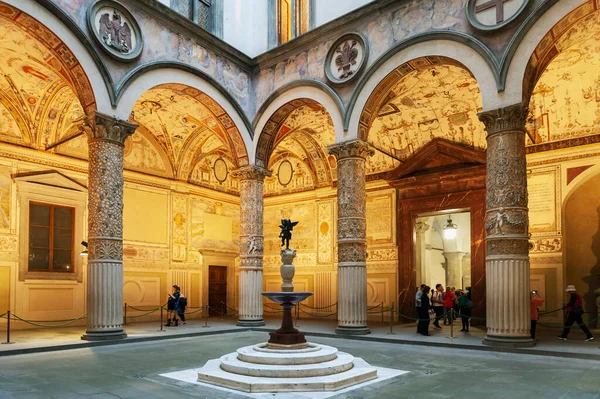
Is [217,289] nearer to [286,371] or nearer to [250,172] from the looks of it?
[250,172]

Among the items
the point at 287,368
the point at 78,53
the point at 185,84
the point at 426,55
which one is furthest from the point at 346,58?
the point at 287,368

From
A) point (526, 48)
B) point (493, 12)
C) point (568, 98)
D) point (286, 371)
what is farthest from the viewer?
point (568, 98)

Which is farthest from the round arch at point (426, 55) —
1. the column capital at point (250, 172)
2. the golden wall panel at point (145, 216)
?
the golden wall panel at point (145, 216)

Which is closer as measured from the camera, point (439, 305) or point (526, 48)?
point (526, 48)

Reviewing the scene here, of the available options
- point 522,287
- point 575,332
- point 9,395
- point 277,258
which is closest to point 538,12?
point 522,287

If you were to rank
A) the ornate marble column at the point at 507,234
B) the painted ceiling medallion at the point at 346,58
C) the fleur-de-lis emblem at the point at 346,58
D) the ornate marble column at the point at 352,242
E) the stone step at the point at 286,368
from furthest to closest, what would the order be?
1. the fleur-de-lis emblem at the point at 346,58
2. the painted ceiling medallion at the point at 346,58
3. the ornate marble column at the point at 352,242
4. the ornate marble column at the point at 507,234
5. the stone step at the point at 286,368

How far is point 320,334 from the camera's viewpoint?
12.2m

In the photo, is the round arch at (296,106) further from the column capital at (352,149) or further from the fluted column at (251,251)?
the fluted column at (251,251)

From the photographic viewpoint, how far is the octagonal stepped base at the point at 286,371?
648 centimetres

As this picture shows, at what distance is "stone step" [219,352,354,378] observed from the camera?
682 centimetres

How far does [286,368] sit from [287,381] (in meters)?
0.32

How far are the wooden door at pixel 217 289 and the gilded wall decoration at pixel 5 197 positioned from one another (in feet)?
22.8

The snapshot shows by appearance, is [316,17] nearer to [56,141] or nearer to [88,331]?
[56,141]

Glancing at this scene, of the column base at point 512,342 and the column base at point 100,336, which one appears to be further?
the column base at point 100,336
